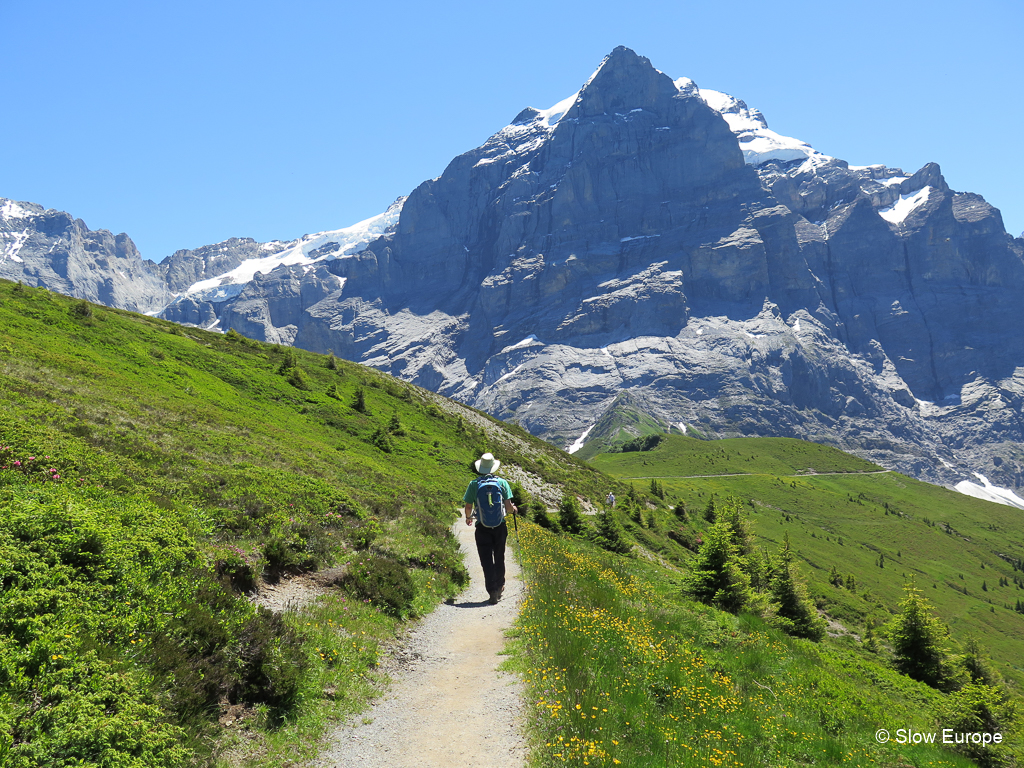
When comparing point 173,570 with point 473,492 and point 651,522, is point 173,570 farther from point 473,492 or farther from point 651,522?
point 651,522

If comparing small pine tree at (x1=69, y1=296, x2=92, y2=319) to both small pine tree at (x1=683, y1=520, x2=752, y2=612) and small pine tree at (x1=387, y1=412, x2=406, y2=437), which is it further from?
small pine tree at (x1=683, y1=520, x2=752, y2=612)

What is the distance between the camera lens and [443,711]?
7.89 m

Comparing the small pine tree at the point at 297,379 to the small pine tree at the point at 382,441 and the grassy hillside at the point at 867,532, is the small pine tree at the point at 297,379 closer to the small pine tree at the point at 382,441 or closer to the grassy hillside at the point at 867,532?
the small pine tree at the point at 382,441

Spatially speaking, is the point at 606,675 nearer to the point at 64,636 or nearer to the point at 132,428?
the point at 64,636

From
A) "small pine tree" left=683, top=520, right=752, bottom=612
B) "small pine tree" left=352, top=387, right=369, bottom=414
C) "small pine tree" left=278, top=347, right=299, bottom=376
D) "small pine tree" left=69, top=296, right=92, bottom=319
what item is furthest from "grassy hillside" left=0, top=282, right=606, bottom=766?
"small pine tree" left=278, top=347, right=299, bottom=376

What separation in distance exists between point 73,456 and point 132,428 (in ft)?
23.4

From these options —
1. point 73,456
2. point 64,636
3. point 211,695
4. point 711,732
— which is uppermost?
point 73,456

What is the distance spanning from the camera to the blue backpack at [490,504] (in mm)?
13711

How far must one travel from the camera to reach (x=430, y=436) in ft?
160

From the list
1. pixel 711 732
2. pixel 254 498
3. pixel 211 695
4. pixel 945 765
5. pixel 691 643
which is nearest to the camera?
pixel 211 695

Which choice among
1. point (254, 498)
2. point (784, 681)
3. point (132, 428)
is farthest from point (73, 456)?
point (784, 681)

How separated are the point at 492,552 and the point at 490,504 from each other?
1.38m

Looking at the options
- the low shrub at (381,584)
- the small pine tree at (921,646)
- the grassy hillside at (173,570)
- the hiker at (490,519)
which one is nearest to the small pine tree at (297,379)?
the grassy hillside at (173,570)

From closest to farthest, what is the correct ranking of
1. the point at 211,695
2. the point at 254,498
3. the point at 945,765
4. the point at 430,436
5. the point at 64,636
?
the point at 64,636, the point at 211,695, the point at 945,765, the point at 254,498, the point at 430,436
